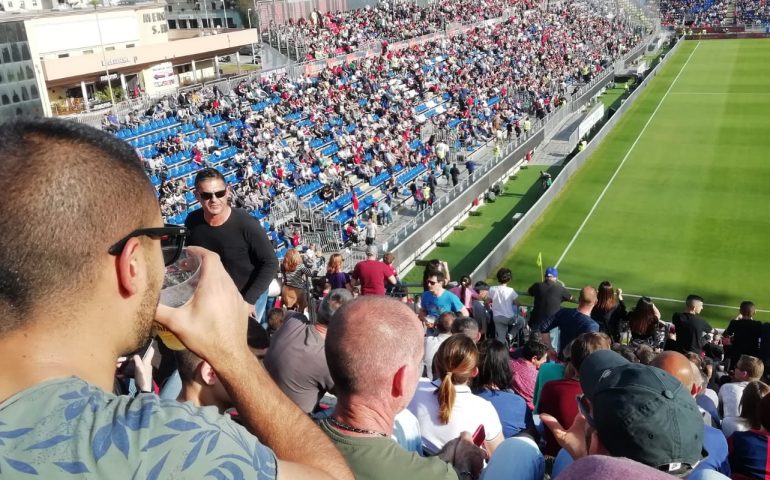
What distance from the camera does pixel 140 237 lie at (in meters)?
1.45

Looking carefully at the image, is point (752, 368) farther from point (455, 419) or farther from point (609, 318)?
point (455, 419)

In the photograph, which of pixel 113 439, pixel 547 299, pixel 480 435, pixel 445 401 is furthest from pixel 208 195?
pixel 547 299

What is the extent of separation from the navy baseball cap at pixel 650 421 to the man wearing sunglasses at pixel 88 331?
1154mm

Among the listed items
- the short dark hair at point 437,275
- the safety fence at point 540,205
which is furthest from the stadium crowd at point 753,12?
the short dark hair at point 437,275

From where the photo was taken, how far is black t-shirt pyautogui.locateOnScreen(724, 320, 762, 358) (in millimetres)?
8750

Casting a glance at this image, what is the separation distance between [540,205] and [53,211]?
890 inches

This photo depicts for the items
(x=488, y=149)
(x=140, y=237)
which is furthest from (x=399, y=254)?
(x=140, y=237)

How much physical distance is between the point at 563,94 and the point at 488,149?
1180 cm

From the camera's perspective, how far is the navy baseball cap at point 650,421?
7.31ft

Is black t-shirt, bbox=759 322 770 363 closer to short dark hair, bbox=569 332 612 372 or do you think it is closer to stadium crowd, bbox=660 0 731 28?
short dark hair, bbox=569 332 612 372

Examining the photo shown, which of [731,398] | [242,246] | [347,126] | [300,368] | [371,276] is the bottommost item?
[347,126]

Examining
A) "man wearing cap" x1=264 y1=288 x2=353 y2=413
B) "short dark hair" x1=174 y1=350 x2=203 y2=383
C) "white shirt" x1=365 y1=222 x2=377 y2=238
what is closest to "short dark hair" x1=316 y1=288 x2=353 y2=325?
"man wearing cap" x1=264 y1=288 x2=353 y2=413

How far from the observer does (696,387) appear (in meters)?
4.52

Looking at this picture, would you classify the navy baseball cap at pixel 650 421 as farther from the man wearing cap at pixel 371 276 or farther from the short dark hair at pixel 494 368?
the man wearing cap at pixel 371 276
